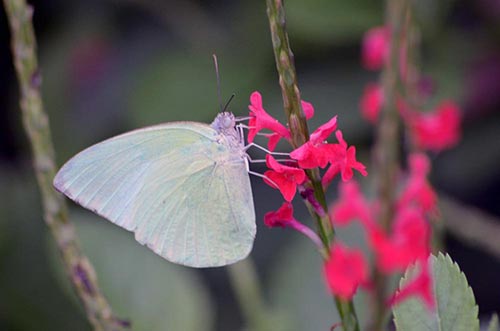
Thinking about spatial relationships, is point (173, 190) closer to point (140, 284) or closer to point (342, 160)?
point (140, 284)

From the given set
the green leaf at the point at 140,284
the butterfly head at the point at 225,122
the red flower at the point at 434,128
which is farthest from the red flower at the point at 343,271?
the green leaf at the point at 140,284

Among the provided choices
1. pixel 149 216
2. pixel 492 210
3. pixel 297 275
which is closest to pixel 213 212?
pixel 149 216

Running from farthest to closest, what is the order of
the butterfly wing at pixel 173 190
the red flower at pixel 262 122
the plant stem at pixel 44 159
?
the butterfly wing at pixel 173 190 → the plant stem at pixel 44 159 → the red flower at pixel 262 122

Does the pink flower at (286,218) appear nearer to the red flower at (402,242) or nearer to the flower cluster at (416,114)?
the red flower at (402,242)

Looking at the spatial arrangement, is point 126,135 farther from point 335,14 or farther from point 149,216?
point 335,14

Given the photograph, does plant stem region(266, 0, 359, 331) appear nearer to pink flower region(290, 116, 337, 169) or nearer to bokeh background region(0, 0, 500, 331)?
pink flower region(290, 116, 337, 169)
